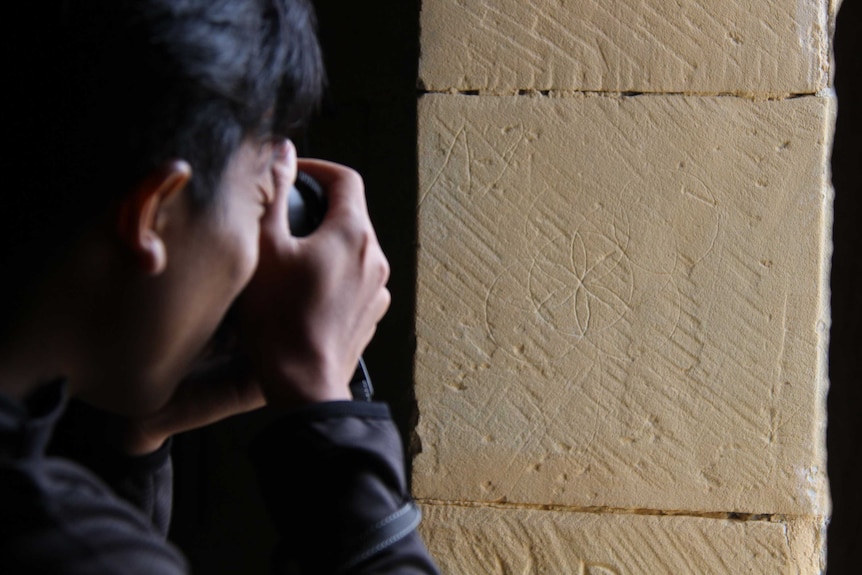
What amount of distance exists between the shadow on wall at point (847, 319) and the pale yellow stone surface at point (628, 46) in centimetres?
107

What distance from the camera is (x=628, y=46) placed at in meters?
1.30

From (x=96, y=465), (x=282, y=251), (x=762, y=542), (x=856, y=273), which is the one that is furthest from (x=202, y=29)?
(x=856, y=273)

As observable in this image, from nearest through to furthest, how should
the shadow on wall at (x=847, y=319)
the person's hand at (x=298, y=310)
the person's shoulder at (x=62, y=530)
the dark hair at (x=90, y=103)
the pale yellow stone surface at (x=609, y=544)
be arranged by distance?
the person's shoulder at (x=62, y=530)
the dark hair at (x=90, y=103)
the person's hand at (x=298, y=310)
the pale yellow stone surface at (x=609, y=544)
the shadow on wall at (x=847, y=319)

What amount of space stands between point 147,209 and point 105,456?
0.37 metres

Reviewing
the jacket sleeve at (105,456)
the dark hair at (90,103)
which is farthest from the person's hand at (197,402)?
Result: the dark hair at (90,103)

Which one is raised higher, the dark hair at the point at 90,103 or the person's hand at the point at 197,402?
the dark hair at the point at 90,103

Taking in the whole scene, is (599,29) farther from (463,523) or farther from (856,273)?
(856,273)

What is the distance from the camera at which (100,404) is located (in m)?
0.70

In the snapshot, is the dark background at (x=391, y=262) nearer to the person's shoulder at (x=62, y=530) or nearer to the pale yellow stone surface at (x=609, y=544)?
the pale yellow stone surface at (x=609, y=544)

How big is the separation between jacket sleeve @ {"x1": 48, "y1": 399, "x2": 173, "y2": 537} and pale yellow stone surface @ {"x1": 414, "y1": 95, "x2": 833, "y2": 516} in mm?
466

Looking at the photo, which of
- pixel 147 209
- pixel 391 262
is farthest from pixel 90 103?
pixel 391 262

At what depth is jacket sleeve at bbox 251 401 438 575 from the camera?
680 millimetres

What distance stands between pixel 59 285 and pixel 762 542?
1.03 meters

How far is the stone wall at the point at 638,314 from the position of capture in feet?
4.10
